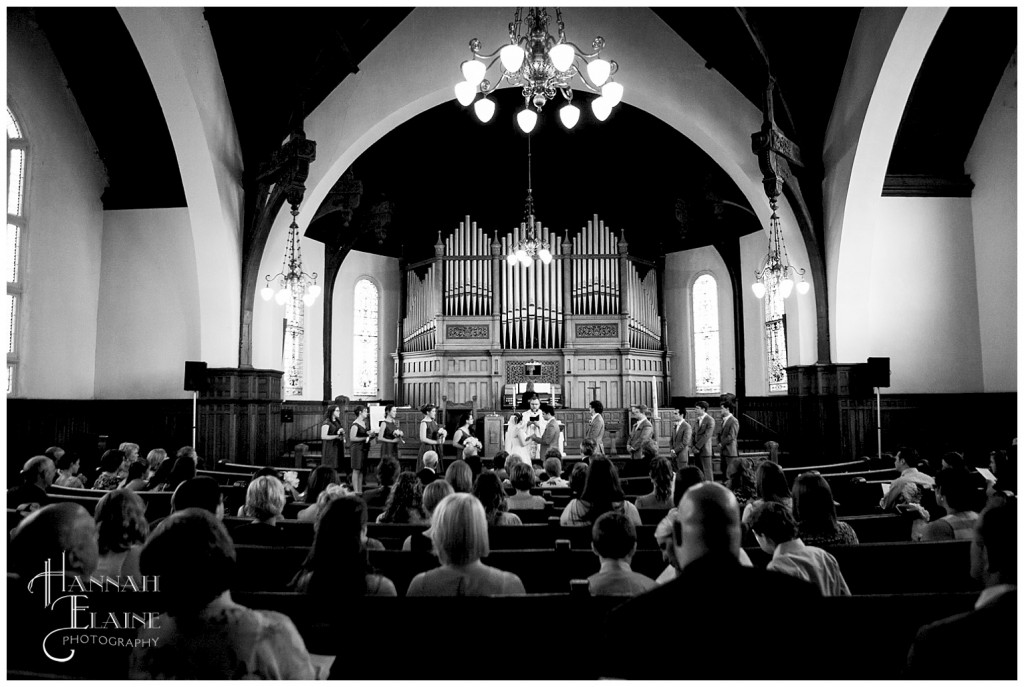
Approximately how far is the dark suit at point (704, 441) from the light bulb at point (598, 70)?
5.24 metres

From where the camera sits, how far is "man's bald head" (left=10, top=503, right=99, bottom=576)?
2.05 metres

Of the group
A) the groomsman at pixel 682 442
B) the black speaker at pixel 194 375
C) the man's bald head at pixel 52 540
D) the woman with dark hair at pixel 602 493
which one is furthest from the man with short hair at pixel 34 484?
the groomsman at pixel 682 442

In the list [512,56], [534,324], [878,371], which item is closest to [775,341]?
[878,371]

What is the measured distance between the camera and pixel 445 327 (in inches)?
609

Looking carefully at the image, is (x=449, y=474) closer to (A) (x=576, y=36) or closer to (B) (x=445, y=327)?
(A) (x=576, y=36)

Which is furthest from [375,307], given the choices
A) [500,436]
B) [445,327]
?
Answer: [500,436]

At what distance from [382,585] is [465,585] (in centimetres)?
34

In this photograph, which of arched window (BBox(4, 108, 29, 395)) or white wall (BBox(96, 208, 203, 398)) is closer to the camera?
arched window (BBox(4, 108, 29, 395))

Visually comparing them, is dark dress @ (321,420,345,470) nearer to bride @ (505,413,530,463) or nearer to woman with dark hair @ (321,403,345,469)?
woman with dark hair @ (321,403,345,469)

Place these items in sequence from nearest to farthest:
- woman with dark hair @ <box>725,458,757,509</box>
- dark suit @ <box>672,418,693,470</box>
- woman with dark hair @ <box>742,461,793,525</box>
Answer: woman with dark hair @ <box>742,461,793,525</box>, woman with dark hair @ <box>725,458,757,509</box>, dark suit @ <box>672,418,693,470</box>

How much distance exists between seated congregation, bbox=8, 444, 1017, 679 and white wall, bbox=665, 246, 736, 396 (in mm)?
12171

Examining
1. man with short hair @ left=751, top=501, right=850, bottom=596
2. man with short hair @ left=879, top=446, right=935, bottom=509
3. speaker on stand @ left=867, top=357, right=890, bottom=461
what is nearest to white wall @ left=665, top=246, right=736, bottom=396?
speaker on stand @ left=867, top=357, right=890, bottom=461

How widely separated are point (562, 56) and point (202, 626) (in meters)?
4.80

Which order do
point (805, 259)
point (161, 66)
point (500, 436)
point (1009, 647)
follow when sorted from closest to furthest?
point (1009, 647) < point (161, 66) < point (805, 259) < point (500, 436)
